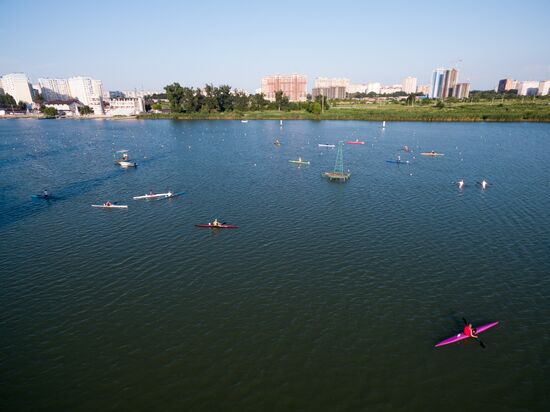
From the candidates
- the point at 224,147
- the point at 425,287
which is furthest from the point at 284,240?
the point at 224,147

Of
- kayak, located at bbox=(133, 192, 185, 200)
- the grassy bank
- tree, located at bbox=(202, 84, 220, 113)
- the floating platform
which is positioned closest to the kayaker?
the floating platform

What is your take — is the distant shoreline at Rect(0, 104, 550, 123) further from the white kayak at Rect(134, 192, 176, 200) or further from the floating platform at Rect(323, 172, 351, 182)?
the white kayak at Rect(134, 192, 176, 200)

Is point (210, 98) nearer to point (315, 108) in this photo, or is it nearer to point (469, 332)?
point (315, 108)

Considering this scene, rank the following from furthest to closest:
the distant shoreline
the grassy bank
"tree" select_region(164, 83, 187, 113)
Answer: "tree" select_region(164, 83, 187, 113) < the grassy bank < the distant shoreline


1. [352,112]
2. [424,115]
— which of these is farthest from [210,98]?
[424,115]

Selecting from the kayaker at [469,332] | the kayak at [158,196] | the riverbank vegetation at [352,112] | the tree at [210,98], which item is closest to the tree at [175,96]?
the riverbank vegetation at [352,112]

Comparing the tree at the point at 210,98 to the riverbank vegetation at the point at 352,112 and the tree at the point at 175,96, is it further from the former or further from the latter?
the tree at the point at 175,96

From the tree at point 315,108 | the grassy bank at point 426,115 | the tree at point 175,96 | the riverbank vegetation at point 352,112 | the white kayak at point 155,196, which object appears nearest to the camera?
the white kayak at point 155,196
